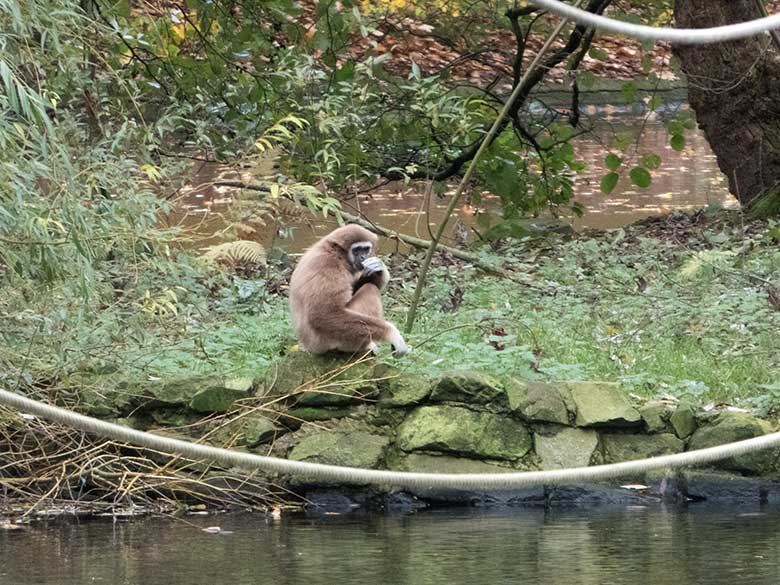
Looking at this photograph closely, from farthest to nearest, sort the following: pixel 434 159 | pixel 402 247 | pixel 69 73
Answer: pixel 402 247 < pixel 434 159 < pixel 69 73

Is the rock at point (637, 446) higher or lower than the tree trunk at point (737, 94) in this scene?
lower

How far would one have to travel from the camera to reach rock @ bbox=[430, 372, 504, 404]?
8.16 meters

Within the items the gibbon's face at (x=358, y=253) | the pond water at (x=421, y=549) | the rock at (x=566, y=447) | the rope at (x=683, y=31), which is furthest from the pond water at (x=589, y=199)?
the rope at (x=683, y=31)

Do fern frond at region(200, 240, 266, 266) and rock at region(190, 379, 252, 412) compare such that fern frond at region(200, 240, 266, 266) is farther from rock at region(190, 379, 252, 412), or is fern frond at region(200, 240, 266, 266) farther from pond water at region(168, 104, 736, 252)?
pond water at region(168, 104, 736, 252)

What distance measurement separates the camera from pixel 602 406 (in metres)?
8.09

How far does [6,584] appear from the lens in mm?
6102

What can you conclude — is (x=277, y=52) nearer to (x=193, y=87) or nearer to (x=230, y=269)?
(x=193, y=87)

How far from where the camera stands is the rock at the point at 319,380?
8.23 metres

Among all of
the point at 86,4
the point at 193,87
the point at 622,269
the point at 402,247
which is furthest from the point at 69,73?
the point at 402,247

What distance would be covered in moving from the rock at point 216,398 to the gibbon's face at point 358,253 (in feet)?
3.66

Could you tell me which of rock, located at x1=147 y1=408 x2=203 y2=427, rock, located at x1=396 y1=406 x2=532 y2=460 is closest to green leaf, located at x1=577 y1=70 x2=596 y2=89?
rock, located at x1=396 y1=406 x2=532 y2=460

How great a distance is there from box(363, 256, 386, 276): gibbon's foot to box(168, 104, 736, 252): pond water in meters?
5.91

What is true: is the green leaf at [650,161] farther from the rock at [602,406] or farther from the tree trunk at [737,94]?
the rock at [602,406]

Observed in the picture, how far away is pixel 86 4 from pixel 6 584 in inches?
265
